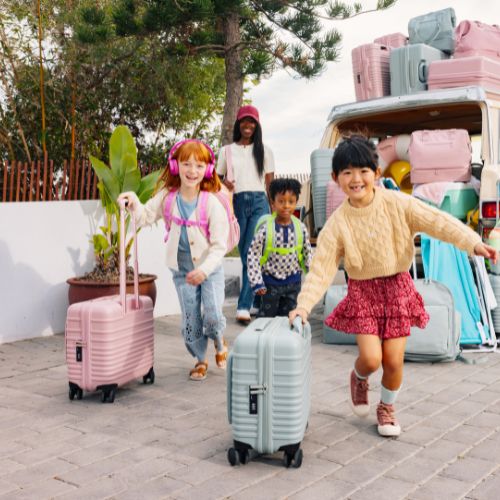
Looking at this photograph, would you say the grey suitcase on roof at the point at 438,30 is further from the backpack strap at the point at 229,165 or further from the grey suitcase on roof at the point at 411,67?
the backpack strap at the point at 229,165

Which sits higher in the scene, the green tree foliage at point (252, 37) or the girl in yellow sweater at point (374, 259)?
the green tree foliage at point (252, 37)

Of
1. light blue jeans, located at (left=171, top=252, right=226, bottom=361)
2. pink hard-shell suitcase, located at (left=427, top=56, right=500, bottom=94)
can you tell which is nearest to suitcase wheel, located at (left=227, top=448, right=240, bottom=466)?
light blue jeans, located at (left=171, top=252, right=226, bottom=361)

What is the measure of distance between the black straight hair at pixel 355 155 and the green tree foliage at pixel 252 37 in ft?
28.0

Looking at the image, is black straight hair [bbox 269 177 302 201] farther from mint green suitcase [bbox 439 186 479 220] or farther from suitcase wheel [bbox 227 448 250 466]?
suitcase wheel [bbox 227 448 250 466]

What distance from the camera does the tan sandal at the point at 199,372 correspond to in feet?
16.8

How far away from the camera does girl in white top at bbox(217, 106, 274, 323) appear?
694 centimetres

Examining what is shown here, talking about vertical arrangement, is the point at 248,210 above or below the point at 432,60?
below

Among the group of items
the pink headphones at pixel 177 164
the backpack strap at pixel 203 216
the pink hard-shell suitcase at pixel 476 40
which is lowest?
the backpack strap at pixel 203 216

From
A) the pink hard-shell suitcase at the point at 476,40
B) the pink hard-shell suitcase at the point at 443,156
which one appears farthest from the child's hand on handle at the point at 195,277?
the pink hard-shell suitcase at the point at 476,40

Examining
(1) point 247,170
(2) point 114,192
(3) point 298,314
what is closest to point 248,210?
(1) point 247,170

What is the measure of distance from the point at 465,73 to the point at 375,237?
13.9 ft

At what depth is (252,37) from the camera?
13.0 m

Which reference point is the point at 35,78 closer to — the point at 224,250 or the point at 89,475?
the point at 224,250

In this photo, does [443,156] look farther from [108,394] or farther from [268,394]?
A: [268,394]
